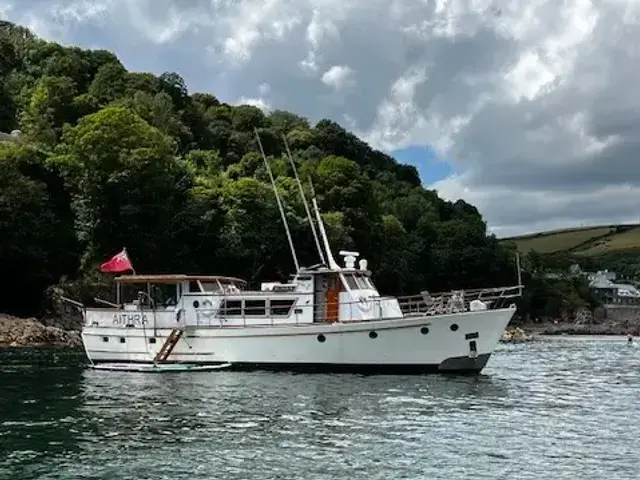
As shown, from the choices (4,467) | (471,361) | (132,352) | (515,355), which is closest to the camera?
(4,467)

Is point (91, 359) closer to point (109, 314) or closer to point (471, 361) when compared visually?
point (109, 314)

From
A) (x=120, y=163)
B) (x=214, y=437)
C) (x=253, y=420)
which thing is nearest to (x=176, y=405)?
(x=253, y=420)

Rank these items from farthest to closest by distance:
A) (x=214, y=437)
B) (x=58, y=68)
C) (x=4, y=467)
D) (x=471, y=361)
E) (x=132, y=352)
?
(x=58, y=68)
(x=132, y=352)
(x=471, y=361)
(x=214, y=437)
(x=4, y=467)

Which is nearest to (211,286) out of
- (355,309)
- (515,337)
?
(355,309)

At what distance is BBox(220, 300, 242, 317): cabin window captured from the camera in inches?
1731

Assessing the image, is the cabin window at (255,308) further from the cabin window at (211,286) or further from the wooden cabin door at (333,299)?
the wooden cabin door at (333,299)

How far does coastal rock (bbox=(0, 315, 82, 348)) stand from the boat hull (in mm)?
22414

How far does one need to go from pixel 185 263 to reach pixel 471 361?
4282cm

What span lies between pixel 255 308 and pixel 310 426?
1737cm

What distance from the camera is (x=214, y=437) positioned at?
24.2 m

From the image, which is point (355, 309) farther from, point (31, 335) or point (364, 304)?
point (31, 335)

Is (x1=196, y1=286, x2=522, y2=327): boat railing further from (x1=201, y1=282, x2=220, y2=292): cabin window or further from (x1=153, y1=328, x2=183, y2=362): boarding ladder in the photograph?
(x1=201, y1=282, x2=220, y2=292): cabin window

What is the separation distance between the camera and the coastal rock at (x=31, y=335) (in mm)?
59375

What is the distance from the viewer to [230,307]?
44.1m
